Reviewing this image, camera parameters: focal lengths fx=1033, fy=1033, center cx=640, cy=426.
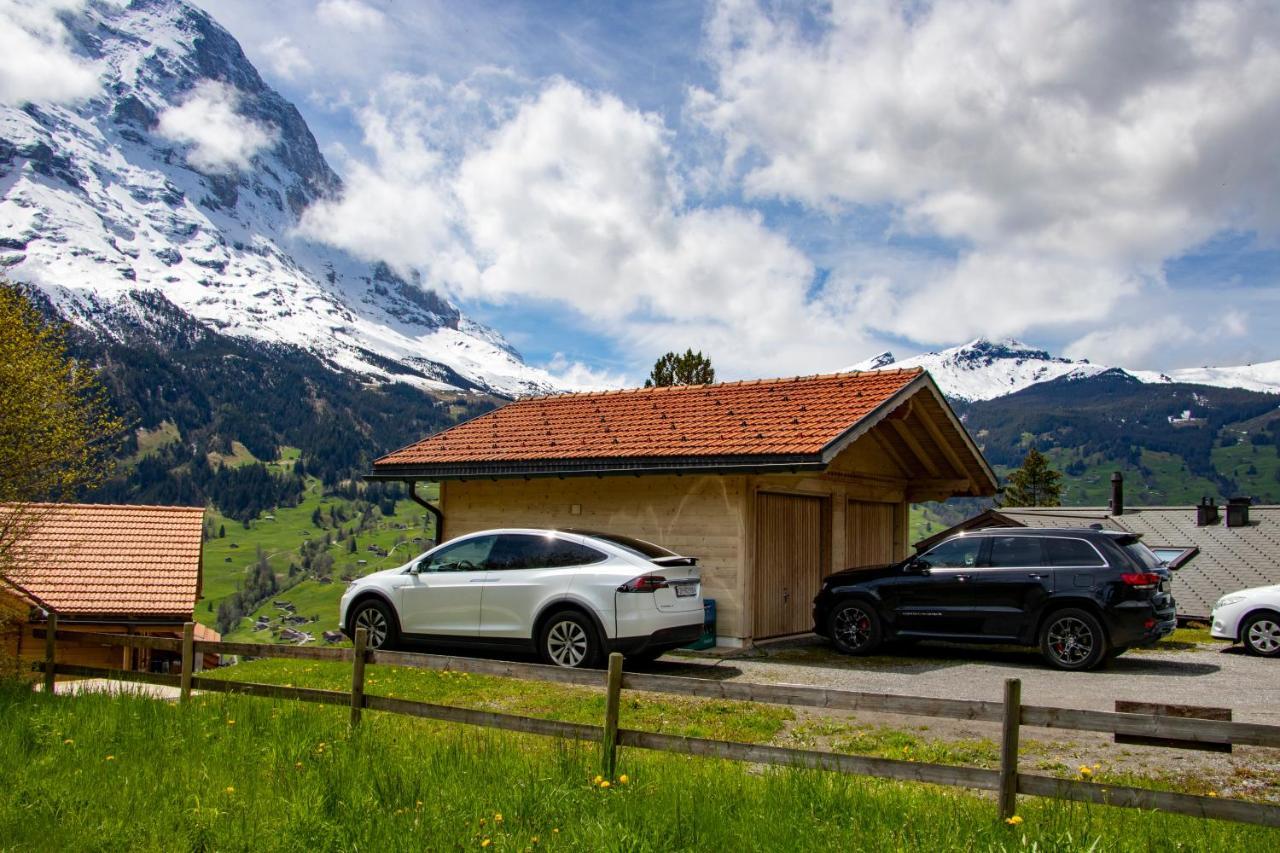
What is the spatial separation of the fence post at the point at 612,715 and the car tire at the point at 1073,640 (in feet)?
26.6

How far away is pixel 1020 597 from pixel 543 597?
6.08m

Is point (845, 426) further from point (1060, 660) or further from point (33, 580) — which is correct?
point (33, 580)

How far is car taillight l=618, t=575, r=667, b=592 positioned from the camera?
1156 cm

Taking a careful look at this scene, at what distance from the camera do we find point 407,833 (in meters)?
5.71

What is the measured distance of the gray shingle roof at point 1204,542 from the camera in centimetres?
2864

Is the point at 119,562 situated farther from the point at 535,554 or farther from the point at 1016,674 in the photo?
the point at 1016,674

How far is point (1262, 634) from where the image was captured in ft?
51.0

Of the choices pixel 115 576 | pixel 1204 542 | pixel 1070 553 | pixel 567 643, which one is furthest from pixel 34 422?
pixel 1204 542

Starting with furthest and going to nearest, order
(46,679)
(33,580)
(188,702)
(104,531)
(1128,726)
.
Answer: (104,531), (33,580), (46,679), (188,702), (1128,726)

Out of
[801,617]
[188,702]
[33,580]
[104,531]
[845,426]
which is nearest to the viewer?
[188,702]

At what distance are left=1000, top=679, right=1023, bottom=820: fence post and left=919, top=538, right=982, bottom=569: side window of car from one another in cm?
859

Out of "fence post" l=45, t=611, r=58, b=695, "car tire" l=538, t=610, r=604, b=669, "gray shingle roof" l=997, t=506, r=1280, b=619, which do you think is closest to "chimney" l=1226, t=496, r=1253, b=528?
"gray shingle roof" l=997, t=506, r=1280, b=619

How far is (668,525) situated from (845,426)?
3.01 meters

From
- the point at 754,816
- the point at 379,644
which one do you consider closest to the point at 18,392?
the point at 379,644
